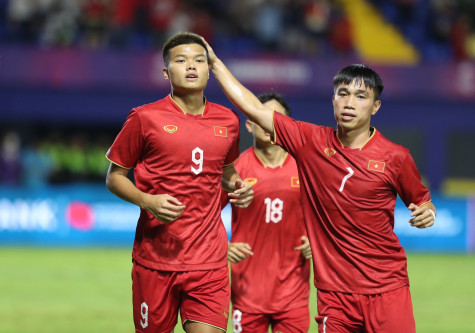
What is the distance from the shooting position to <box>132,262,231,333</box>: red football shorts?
5145 mm

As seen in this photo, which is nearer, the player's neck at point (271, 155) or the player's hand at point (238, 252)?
the player's hand at point (238, 252)

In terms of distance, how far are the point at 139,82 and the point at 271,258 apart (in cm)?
1277

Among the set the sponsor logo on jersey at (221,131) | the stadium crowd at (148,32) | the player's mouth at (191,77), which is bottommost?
the sponsor logo on jersey at (221,131)

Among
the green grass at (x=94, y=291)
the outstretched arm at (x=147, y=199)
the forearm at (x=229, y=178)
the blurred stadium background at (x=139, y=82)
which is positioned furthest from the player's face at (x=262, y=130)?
the blurred stadium background at (x=139, y=82)

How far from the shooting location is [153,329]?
516cm

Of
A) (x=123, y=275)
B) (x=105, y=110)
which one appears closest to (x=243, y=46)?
(x=105, y=110)

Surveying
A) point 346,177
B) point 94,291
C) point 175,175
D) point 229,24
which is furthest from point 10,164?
point 346,177

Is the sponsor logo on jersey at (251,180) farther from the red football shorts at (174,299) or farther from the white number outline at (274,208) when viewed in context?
the red football shorts at (174,299)

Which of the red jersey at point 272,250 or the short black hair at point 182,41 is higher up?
the short black hair at point 182,41

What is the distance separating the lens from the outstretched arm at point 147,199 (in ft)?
16.0

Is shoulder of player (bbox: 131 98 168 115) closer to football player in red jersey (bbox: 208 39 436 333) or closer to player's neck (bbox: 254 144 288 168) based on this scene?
football player in red jersey (bbox: 208 39 436 333)

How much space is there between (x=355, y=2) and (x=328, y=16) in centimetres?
306

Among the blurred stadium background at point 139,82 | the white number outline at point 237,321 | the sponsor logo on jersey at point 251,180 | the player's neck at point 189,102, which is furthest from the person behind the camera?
the blurred stadium background at point 139,82

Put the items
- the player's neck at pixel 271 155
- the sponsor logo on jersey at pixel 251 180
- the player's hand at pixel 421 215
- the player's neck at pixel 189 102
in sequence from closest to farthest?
the player's hand at pixel 421 215
the player's neck at pixel 189 102
the sponsor logo on jersey at pixel 251 180
the player's neck at pixel 271 155
